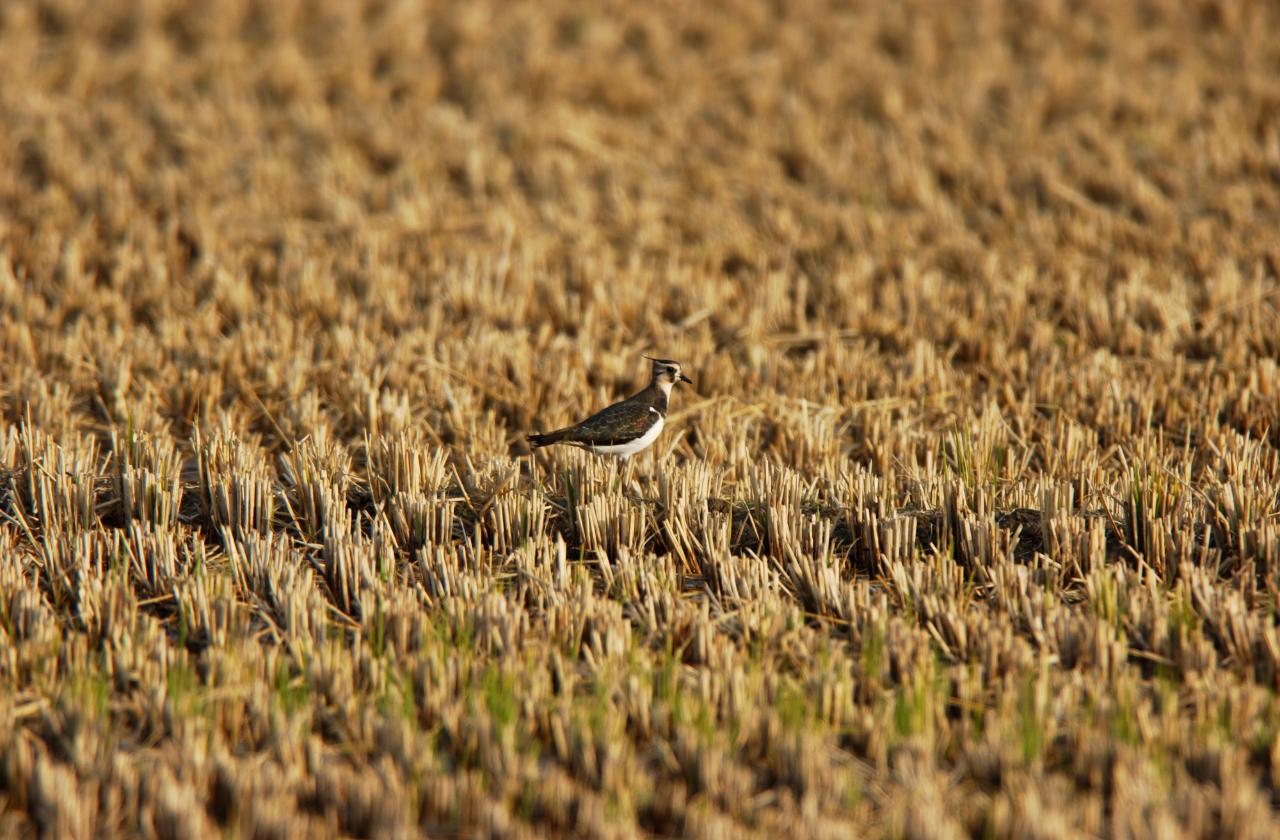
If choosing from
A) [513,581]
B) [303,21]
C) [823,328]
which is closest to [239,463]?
[513,581]

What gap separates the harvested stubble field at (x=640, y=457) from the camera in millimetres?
4078

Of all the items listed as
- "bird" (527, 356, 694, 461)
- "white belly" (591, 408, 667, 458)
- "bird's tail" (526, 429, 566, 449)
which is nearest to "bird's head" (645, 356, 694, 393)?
"bird" (527, 356, 694, 461)

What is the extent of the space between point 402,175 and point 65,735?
8013mm

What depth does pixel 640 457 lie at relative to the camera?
21.7 feet

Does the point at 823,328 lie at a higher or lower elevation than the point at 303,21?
lower

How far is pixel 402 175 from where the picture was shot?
38.1ft

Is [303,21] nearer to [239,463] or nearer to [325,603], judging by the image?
[239,463]

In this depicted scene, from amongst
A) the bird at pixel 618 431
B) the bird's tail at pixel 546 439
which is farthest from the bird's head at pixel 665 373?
the bird's tail at pixel 546 439

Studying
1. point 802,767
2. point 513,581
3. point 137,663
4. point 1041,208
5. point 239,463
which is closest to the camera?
point 802,767

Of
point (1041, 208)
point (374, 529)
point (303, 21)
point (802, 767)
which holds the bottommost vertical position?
point (802, 767)

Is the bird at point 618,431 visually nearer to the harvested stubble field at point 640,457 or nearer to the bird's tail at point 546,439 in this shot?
the bird's tail at point 546,439

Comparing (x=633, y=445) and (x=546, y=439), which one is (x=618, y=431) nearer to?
(x=633, y=445)

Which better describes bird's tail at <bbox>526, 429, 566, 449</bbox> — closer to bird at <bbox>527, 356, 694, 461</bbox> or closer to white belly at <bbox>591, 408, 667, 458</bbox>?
bird at <bbox>527, 356, 694, 461</bbox>

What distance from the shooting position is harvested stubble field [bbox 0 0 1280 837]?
13.4ft
